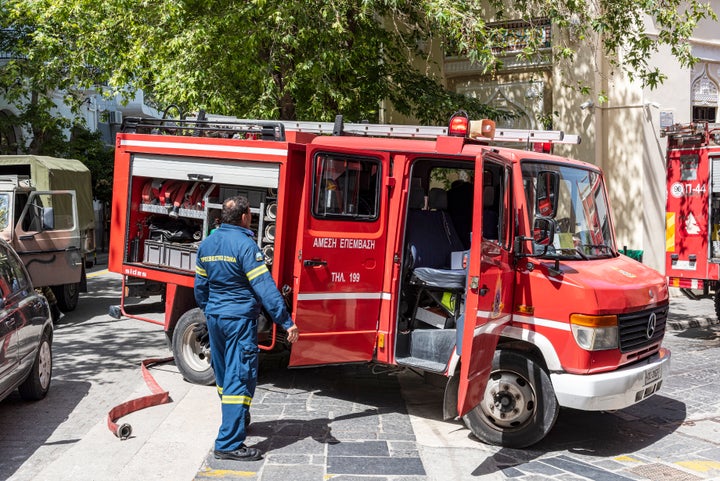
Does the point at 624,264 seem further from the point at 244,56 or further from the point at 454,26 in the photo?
the point at 244,56

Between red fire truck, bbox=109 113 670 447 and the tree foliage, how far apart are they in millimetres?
4194

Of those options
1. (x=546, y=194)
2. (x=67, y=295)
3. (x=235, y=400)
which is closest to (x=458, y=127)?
(x=546, y=194)

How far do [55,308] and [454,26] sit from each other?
747 cm

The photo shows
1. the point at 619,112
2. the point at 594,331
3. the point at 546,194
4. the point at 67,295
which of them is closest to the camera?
the point at 594,331

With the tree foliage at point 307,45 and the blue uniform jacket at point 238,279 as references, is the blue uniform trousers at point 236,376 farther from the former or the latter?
the tree foliage at point 307,45

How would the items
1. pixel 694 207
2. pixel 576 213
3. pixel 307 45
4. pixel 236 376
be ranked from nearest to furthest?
pixel 236 376
pixel 576 213
pixel 694 207
pixel 307 45

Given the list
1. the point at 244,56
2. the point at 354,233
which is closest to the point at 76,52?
the point at 244,56

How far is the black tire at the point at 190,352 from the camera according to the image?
26.1ft

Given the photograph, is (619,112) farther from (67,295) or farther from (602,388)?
(602,388)

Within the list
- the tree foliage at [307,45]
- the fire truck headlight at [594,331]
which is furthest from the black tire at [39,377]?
the tree foliage at [307,45]

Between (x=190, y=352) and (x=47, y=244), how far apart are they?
4.99 m

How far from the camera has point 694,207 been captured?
437 inches

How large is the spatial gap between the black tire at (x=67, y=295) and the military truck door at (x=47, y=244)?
452 millimetres

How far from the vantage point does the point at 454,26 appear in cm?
1099
